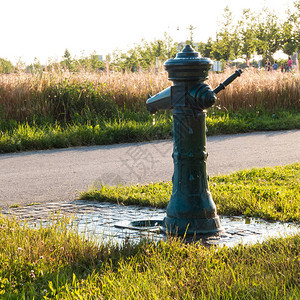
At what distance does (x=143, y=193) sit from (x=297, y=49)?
50.8 meters

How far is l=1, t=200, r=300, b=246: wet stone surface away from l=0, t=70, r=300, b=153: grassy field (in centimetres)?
478

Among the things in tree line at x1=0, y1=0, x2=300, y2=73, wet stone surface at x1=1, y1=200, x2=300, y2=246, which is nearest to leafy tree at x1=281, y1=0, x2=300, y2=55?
tree line at x1=0, y1=0, x2=300, y2=73

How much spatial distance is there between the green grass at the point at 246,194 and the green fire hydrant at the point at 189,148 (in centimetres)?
90

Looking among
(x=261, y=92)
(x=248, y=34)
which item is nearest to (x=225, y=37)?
(x=248, y=34)

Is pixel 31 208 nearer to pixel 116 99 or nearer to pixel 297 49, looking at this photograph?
pixel 116 99

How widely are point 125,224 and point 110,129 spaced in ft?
21.4

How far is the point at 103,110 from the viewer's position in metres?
12.6

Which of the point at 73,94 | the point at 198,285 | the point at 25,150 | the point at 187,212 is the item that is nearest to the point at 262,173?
the point at 187,212

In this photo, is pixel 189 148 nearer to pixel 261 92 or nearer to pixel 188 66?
pixel 188 66

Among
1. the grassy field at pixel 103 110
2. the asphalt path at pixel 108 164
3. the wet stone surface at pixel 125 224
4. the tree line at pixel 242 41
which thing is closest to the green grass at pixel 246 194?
Result: the wet stone surface at pixel 125 224

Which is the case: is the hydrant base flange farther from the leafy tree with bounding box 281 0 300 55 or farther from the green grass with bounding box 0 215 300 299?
the leafy tree with bounding box 281 0 300 55

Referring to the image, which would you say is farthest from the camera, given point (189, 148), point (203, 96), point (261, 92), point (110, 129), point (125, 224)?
point (261, 92)

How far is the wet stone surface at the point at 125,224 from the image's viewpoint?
390 cm

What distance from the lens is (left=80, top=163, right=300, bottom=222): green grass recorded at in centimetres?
479
